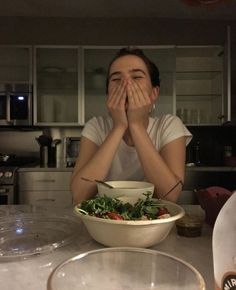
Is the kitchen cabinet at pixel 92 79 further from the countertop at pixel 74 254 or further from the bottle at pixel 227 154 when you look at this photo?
the countertop at pixel 74 254

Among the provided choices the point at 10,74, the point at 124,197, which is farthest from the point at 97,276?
the point at 10,74

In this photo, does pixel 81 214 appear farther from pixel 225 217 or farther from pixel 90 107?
pixel 90 107

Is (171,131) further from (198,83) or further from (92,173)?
(198,83)

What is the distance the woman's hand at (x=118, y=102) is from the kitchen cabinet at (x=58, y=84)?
176cm

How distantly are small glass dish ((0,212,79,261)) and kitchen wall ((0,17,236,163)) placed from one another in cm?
232

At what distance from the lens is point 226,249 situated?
31 centimetres

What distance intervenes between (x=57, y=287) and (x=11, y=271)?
0.27m

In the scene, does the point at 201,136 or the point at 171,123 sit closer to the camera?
the point at 171,123

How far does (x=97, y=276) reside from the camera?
38cm

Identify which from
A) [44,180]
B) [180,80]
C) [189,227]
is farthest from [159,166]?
[180,80]

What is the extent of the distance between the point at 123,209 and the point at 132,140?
19.4 inches

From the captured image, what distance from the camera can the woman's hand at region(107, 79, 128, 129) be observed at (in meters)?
1.09

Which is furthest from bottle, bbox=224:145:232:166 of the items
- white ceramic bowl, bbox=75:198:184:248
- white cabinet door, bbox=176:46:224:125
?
white ceramic bowl, bbox=75:198:184:248

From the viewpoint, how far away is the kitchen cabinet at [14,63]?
9.34 feet
